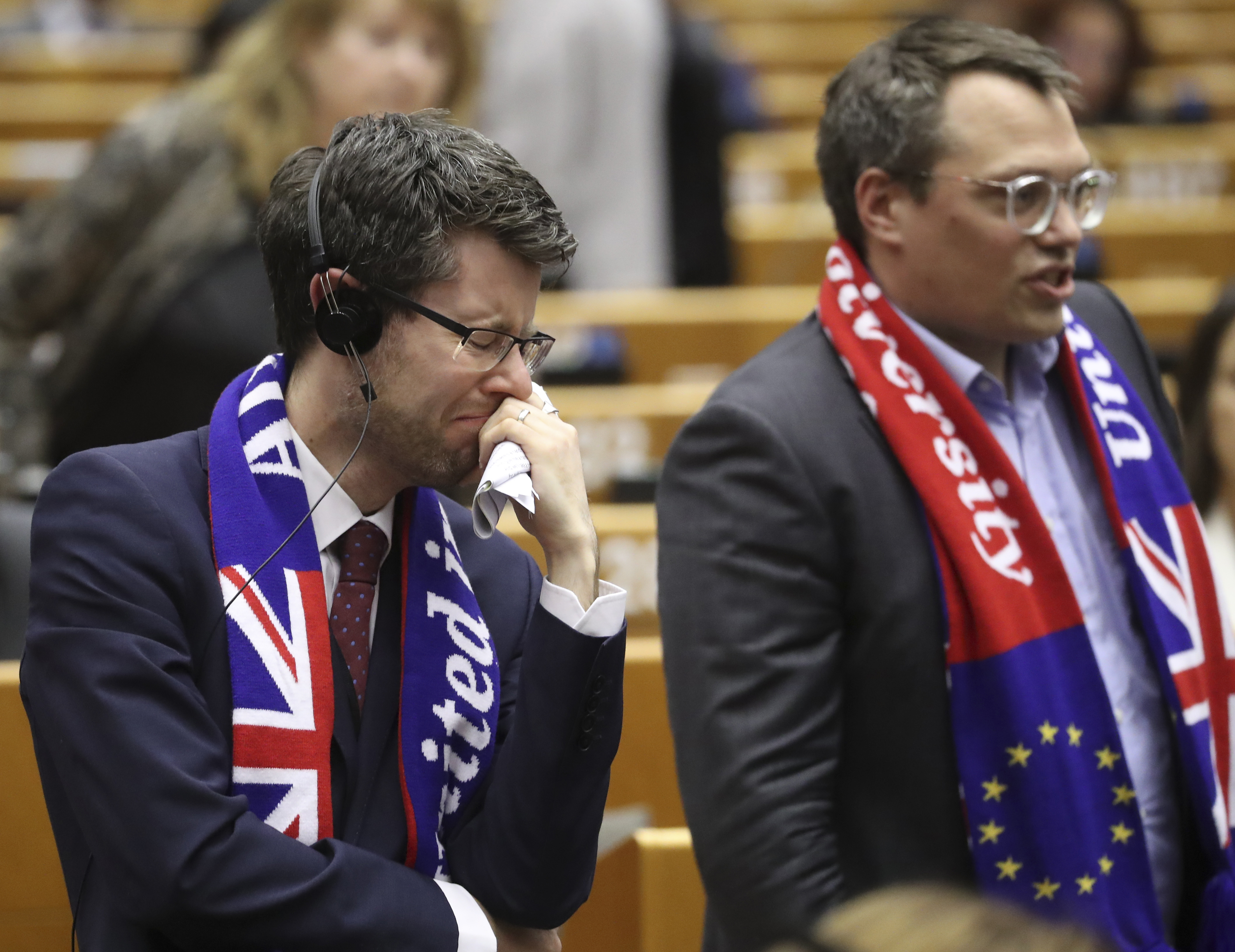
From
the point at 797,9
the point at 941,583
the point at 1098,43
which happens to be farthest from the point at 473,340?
the point at 797,9

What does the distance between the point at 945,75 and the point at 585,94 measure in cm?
295

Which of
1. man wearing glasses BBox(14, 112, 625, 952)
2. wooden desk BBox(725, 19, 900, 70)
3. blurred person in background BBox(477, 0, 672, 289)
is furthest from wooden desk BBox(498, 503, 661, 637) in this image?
wooden desk BBox(725, 19, 900, 70)

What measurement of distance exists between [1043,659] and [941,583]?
156 mm

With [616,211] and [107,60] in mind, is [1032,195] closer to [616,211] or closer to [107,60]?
[616,211]

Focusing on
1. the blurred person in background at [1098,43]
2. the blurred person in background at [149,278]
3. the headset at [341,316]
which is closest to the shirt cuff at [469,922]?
the headset at [341,316]

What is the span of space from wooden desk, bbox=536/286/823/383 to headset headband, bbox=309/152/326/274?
2.87m

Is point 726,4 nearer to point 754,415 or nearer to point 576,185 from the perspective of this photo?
point 576,185

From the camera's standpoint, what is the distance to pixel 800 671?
191 centimetres

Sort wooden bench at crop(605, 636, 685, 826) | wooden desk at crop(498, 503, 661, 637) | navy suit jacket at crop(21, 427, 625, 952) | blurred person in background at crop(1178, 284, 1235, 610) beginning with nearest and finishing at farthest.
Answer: navy suit jacket at crop(21, 427, 625, 952) → wooden bench at crop(605, 636, 685, 826) → blurred person in background at crop(1178, 284, 1235, 610) → wooden desk at crop(498, 503, 661, 637)

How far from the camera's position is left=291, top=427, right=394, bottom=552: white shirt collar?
5.42ft

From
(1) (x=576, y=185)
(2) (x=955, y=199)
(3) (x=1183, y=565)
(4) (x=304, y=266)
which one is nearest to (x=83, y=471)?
(4) (x=304, y=266)

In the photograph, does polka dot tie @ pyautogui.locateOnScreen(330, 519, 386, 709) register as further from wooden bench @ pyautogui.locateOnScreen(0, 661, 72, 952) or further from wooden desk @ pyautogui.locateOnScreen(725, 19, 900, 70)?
wooden desk @ pyautogui.locateOnScreen(725, 19, 900, 70)

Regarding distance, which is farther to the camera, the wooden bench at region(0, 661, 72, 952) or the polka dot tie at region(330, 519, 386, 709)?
the wooden bench at region(0, 661, 72, 952)

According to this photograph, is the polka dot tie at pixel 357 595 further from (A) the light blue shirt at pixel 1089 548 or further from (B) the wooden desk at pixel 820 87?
(B) the wooden desk at pixel 820 87
